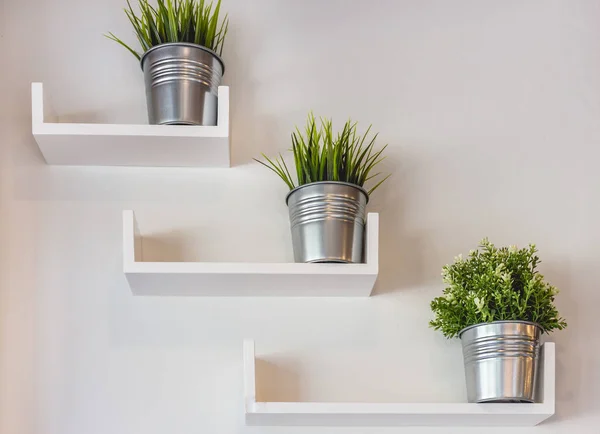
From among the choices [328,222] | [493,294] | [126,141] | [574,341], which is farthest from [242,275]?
[574,341]

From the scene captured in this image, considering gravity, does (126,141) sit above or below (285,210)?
above

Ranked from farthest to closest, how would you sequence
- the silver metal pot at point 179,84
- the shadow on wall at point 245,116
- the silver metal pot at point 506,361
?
the shadow on wall at point 245,116, the silver metal pot at point 179,84, the silver metal pot at point 506,361

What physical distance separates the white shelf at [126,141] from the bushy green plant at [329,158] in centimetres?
12

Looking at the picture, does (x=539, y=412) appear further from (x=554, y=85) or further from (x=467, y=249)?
(x=554, y=85)

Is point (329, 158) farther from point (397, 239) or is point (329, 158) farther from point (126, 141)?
point (126, 141)

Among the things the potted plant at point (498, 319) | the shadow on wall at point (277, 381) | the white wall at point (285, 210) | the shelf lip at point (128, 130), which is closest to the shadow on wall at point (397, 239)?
the white wall at point (285, 210)

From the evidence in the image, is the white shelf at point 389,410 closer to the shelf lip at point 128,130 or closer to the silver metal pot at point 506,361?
the silver metal pot at point 506,361

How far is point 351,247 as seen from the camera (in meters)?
1.39

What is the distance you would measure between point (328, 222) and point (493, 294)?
0.98 ft

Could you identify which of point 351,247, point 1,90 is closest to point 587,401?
point 351,247

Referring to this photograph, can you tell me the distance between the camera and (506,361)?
1339mm

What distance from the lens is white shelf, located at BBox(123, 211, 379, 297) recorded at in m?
1.37

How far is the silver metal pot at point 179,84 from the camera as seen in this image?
1439mm

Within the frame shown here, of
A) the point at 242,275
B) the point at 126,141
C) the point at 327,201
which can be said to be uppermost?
the point at 126,141
